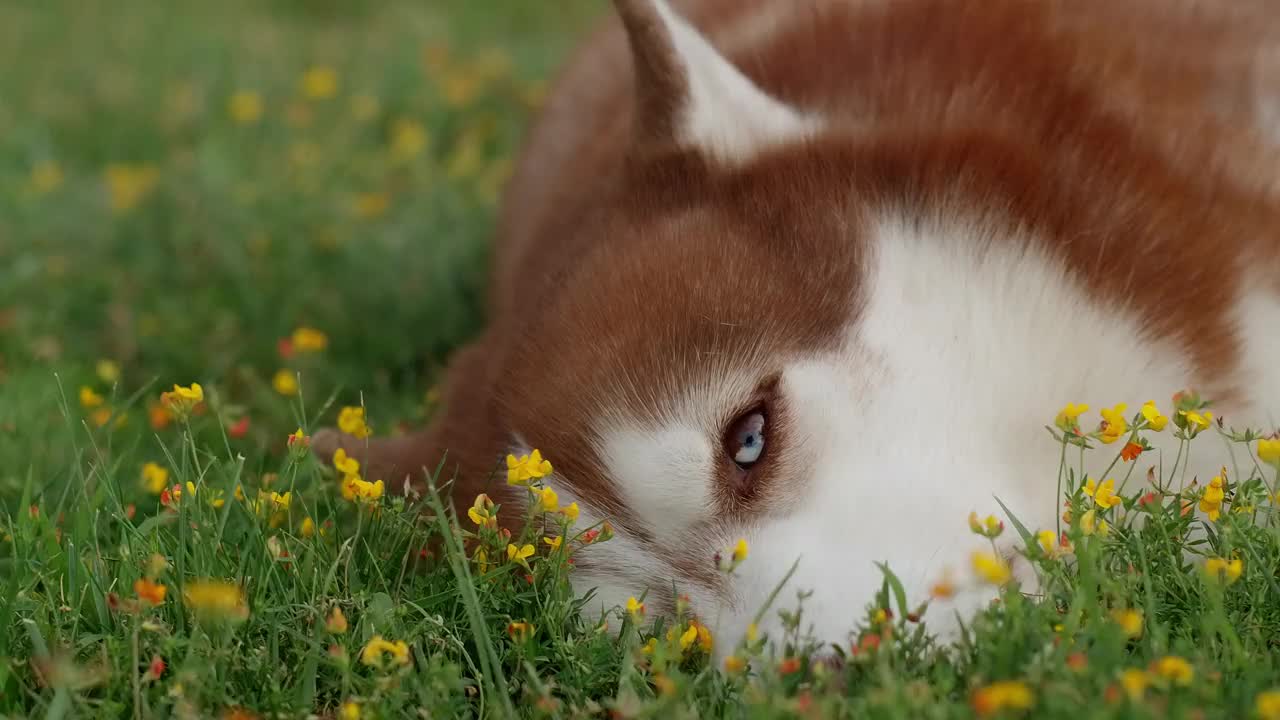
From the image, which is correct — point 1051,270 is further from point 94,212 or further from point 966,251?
point 94,212

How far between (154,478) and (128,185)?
2.62 metres

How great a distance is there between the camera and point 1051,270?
2.19 meters

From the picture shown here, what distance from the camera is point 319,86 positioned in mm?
5773

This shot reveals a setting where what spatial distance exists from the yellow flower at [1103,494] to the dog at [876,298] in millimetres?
124

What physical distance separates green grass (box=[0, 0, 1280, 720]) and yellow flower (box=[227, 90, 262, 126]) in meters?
0.05

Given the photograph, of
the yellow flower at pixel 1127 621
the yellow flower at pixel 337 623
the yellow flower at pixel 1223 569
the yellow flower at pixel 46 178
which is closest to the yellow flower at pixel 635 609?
the yellow flower at pixel 337 623

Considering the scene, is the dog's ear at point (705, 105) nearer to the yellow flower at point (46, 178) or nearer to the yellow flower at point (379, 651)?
the yellow flower at point (379, 651)

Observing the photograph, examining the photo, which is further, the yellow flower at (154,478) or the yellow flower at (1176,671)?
the yellow flower at (154,478)

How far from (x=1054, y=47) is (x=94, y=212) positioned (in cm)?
352

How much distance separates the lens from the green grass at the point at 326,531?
5.64ft

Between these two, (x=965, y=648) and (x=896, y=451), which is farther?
(x=896, y=451)

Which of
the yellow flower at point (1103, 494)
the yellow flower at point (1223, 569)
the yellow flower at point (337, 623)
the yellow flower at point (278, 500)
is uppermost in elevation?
the yellow flower at point (1103, 494)

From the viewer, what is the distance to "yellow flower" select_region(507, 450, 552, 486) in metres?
1.99

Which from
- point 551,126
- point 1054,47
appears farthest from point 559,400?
point 551,126
